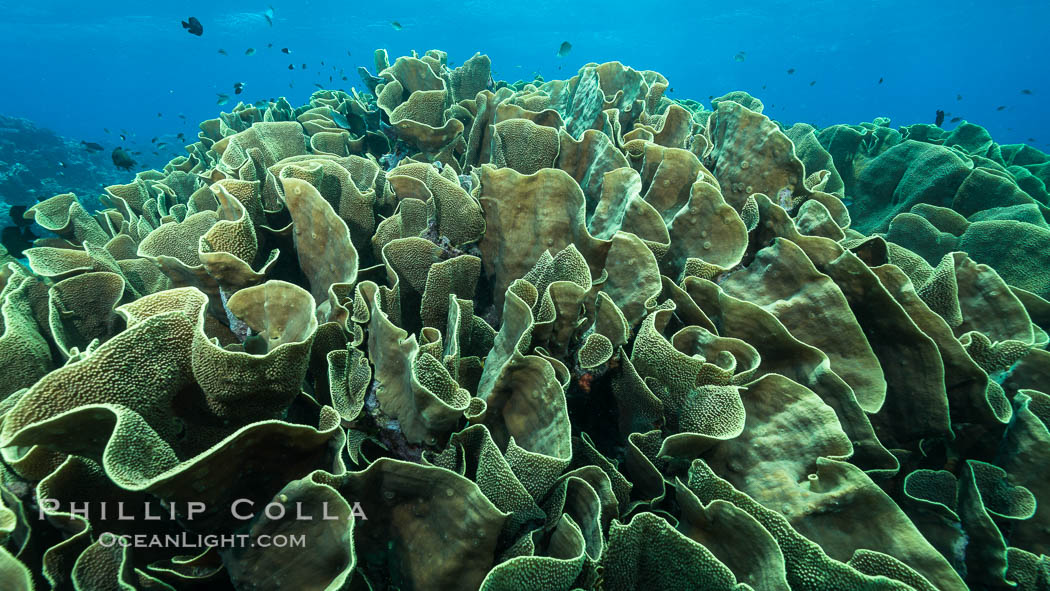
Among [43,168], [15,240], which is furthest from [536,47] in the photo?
[15,240]

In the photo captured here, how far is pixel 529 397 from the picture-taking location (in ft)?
5.14

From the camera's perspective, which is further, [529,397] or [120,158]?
[120,158]

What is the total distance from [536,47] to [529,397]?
370ft

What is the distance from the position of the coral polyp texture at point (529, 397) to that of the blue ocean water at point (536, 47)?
49399 millimetres

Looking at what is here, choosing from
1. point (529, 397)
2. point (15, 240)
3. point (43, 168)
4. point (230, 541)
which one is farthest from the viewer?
point (43, 168)

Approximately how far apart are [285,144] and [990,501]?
441cm

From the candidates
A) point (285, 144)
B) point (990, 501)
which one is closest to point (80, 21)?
point (285, 144)

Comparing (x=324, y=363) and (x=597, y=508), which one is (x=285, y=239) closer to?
(x=324, y=363)

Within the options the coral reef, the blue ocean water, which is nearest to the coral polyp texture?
the coral reef

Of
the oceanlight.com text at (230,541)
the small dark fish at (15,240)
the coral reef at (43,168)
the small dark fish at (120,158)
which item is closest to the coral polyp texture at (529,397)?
the oceanlight.com text at (230,541)

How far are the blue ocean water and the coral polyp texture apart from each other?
4940 cm

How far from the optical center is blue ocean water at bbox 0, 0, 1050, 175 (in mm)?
71438

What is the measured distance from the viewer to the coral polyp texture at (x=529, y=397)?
1217 mm

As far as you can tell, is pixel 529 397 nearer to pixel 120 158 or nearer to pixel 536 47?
pixel 120 158
